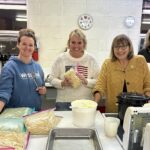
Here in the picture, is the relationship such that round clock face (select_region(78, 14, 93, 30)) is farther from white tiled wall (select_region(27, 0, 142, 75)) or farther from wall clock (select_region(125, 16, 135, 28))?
wall clock (select_region(125, 16, 135, 28))

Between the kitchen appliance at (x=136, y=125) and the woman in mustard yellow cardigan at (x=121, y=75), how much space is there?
76 cm

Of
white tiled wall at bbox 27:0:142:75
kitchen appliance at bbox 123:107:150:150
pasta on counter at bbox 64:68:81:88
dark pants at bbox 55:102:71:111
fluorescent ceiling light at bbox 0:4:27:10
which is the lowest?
dark pants at bbox 55:102:71:111

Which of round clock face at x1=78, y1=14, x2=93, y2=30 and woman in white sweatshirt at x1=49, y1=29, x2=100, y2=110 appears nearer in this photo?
woman in white sweatshirt at x1=49, y1=29, x2=100, y2=110

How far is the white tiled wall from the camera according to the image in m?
3.92

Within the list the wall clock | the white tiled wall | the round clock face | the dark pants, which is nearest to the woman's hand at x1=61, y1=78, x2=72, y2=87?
the dark pants

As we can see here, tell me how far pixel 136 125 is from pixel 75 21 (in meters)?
3.00

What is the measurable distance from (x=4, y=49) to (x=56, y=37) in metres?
1.03

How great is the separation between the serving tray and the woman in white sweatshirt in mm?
680

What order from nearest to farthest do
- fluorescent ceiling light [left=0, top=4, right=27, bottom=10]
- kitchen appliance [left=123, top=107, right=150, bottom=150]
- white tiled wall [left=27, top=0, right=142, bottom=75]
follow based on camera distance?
kitchen appliance [left=123, top=107, right=150, bottom=150] < white tiled wall [left=27, top=0, right=142, bottom=75] < fluorescent ceiling light [left=0, top=4, right=27, bottom=10]

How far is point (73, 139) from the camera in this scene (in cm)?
139

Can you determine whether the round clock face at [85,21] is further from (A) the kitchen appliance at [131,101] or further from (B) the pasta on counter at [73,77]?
(A) the kitchen appliance at [131,101]

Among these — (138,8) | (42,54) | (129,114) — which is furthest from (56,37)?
(129,114)

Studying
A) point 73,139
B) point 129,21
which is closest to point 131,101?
point 73,139

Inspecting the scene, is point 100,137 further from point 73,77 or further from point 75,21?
point 75,21
